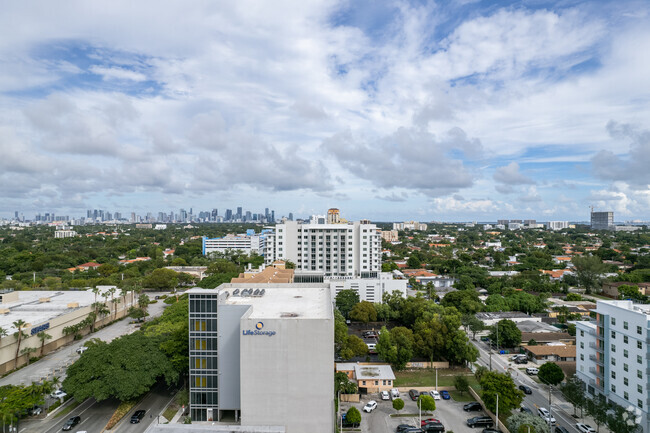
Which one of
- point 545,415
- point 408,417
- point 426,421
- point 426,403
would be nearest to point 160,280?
point 408,417

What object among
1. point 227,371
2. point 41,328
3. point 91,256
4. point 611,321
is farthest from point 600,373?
point 91,256

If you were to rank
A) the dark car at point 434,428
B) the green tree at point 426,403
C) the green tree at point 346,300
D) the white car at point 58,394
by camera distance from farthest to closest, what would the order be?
the green tree at point 346,300, the white car at point 58,394, the green tree at point 426,403, the dark car at point 434,428

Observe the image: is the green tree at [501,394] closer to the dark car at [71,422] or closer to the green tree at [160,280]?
the dark car at [71,422]

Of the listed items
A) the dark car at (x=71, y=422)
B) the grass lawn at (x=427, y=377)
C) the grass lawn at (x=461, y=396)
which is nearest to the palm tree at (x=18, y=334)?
the dark car at (x=71, y=422)

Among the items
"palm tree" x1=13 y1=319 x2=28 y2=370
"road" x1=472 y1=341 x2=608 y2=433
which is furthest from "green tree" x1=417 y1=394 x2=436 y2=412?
"palm tree" x1=13 y1=319 x2=28 y2=370

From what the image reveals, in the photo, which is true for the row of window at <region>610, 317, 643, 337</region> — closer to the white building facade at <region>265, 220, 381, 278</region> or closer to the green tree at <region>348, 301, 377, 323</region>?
the green tree at <region>348, 301, 377, 323</region>

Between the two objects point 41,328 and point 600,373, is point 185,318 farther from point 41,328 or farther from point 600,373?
point 600,373

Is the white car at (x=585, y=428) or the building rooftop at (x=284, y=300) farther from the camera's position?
the building rooftop at (x=284, y=300)
